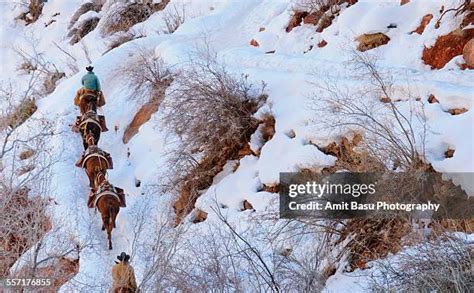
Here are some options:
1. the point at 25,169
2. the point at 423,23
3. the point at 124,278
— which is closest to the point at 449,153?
the point at 423,23

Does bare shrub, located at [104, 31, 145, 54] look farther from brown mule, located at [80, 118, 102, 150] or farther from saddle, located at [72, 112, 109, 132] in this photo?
brown mule, located at [80, 118, 102, 150]

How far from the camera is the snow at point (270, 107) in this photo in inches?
396

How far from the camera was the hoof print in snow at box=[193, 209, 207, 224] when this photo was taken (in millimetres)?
11839

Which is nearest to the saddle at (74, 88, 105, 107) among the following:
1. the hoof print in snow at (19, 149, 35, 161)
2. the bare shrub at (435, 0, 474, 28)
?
the hoof print in snow at (19, 149, 35, 161)

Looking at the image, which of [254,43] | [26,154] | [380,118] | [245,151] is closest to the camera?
[380,118]

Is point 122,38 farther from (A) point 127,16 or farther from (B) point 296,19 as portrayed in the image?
(B) point 296,19

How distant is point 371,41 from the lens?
540 inches

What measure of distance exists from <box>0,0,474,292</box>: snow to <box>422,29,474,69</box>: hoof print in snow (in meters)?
0.19

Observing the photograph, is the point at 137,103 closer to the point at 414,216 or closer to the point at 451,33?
the point at 451,33

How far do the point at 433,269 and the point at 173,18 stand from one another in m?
18.4

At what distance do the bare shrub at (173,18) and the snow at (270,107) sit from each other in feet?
6.17

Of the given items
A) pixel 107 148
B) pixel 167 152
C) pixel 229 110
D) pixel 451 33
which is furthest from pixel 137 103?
pixel 451 33

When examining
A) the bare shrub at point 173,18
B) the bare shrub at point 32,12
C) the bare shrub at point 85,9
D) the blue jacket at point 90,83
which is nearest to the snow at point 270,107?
the blue jacket at point 90,83

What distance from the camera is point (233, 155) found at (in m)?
12.9
